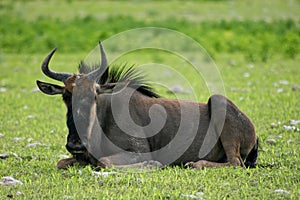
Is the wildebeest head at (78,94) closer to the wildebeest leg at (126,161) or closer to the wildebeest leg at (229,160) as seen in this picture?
the wildebeest leg at (126,161)

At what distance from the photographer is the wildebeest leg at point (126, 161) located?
8.56m

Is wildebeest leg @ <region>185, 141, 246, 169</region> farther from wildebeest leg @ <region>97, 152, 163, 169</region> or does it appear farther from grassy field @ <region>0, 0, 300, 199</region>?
wildebeest leg @ <region>97, 152, 163, 169</region>

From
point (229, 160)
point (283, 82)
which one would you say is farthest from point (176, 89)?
point (229, 160)

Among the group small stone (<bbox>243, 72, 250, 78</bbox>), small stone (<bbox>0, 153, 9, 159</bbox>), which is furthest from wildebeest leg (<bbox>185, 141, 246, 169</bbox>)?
small stone (<bbox>243, 72, 250, 78</bbox>)

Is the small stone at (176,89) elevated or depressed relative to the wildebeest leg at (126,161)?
elevated

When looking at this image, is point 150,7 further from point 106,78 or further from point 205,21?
point 106,78

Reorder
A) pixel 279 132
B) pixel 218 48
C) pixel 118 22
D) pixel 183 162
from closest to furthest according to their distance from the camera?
pixel 183 162, pixel 279 132, pixel 218 48, pixel 118 22

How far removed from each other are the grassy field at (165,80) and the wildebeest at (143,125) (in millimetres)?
449

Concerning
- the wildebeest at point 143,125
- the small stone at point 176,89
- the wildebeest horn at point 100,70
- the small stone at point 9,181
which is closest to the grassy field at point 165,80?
the small stone at point 9,181

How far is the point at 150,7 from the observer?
105ft

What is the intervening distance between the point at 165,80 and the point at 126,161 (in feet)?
29.7

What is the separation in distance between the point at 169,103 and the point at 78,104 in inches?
65.5

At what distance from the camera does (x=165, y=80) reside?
57.7ft

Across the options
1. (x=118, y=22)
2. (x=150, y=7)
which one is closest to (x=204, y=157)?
(x=118, y=22)
